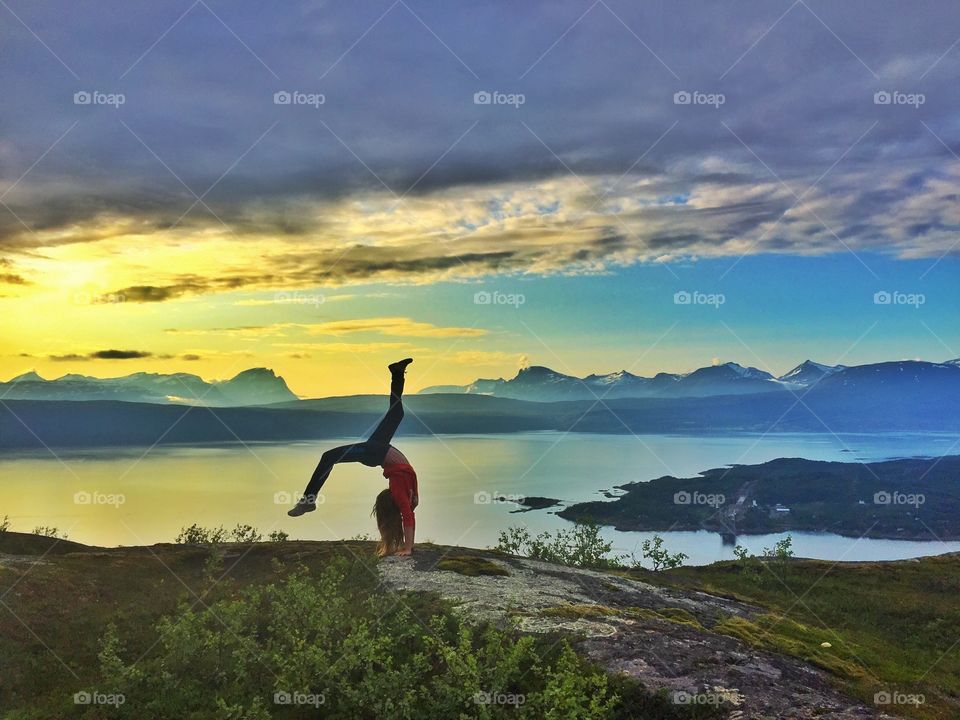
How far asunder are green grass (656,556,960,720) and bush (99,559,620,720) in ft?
24.7

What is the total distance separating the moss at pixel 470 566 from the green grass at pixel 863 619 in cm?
734

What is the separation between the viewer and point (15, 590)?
2266cm

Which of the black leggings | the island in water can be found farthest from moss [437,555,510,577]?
the island in water

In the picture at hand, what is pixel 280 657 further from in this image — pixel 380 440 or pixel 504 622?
pixel 380 440

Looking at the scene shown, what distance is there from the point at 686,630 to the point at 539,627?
4.15 meters

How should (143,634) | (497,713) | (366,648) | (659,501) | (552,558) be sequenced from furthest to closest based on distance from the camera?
1. (659,501)
2. (552,558)
3. (143,634)
4. (366,648)
5. (497,713)

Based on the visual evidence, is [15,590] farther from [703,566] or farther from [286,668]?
[703,566]

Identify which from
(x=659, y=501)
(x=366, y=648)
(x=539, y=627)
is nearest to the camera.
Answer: (x=366, y=648)

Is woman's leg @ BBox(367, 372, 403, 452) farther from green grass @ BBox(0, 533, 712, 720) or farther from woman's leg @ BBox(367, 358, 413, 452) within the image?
green grass @ BBox(0, 533, 712, 720)

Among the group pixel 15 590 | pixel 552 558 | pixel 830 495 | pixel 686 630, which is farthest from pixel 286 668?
pixel 830 495

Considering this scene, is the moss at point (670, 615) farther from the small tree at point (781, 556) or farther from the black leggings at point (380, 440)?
the small tree at point (781, 556)

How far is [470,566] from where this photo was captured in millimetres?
25578

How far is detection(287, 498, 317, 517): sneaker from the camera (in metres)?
23.9

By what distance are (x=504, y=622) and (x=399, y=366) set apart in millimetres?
9281
